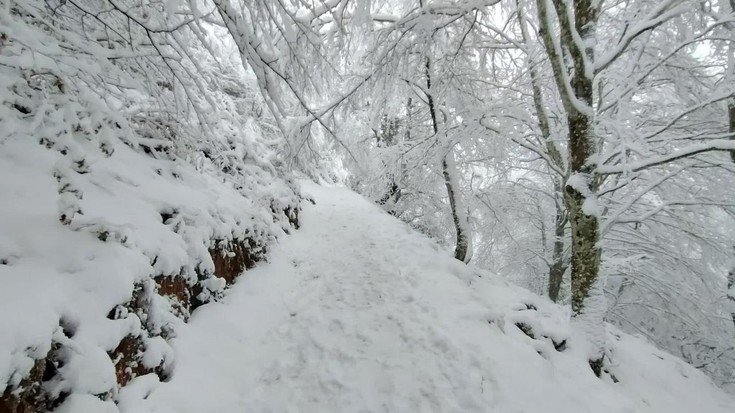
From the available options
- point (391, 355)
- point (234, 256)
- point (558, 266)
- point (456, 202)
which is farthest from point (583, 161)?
point (558, 266)

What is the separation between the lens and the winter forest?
6.98 ft

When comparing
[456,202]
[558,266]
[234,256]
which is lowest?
[234,256]

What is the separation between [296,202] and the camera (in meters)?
8.53

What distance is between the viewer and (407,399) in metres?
3.06

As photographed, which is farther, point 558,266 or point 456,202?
point 558,266

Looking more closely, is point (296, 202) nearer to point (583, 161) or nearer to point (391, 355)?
point (391, 355)

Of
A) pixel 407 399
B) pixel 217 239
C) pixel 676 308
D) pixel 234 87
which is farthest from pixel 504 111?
pixel 234 87

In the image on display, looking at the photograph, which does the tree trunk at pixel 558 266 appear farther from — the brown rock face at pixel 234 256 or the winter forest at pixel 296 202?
the brown rock face at pixel 234 256

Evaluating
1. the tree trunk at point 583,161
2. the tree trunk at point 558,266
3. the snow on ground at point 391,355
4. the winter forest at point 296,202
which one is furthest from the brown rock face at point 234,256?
the tree trunk at point 558,266

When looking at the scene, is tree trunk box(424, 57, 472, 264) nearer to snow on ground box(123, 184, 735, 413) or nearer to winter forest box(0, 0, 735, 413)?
winter forest box(0, 0, 735, 413)

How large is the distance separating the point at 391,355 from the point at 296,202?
18.3ft

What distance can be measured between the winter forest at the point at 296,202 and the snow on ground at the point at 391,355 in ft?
0.11

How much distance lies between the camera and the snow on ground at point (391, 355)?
2.98m

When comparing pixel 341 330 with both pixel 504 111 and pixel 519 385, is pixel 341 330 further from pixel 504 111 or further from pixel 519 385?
pixel 504 111
